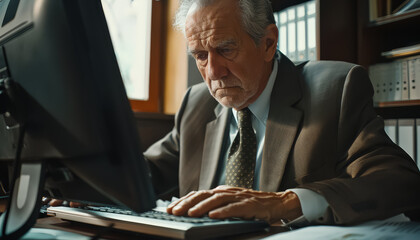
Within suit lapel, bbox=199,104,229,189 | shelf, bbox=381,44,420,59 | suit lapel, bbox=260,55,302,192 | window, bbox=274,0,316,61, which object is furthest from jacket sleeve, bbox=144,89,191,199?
shelf, bbox=381,44,420,59

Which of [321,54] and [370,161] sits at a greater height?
[321,54]

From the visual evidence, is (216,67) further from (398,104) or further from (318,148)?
(398,104)

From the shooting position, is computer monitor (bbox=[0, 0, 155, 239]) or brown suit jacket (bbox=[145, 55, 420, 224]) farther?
brown suit jacket (bbox=[145, 55, 420, 224])

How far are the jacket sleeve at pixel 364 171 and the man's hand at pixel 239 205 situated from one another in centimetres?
6

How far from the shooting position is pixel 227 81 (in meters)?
1.35

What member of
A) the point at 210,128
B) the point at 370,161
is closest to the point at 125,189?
the point at 370,161

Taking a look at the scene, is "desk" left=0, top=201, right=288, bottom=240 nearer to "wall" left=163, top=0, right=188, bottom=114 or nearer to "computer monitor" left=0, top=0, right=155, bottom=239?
"computer monitor" left=0, top=0, right=155, bottom=239

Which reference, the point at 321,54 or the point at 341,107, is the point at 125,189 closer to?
the point at 341,107

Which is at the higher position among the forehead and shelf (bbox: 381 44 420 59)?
the forehead

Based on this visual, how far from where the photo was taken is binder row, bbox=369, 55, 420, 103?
→ 179 centimetres

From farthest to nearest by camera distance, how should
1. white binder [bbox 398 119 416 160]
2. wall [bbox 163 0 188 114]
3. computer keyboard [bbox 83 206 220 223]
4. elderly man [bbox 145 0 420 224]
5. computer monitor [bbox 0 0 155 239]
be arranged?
1. wall [bbox 163 0 188 114]
2. white binder [bbox 398 119 416 160]
3. elderly man [bbox 145 0 420 224]
4. computer keyboard [bbox 83 206 220 223]
5. computer monitor [bbox 0 0 155 239]

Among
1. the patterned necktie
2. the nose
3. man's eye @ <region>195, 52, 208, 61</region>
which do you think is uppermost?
man's eye @ <region>195, 52, 208, 61</region>

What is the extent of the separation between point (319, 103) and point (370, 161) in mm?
310

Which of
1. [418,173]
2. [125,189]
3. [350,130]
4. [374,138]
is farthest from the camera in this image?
[350,130]
